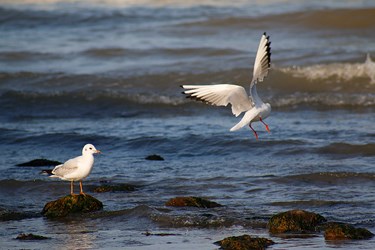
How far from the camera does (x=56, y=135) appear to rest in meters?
12.6

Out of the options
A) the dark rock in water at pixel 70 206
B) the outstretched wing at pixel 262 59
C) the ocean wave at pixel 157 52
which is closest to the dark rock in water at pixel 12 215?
the dark rock in water at pixel 70 206

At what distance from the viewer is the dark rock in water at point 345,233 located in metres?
6.80

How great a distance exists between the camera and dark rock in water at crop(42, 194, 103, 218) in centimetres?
801

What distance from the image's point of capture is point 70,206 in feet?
26.4

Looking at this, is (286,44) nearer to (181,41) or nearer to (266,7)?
(181,41)

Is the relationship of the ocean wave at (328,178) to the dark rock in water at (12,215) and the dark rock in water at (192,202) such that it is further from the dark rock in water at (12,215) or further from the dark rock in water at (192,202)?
the dark rock in water at (12,215)

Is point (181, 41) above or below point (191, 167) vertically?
above

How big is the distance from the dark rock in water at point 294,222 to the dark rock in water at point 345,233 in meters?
0.27

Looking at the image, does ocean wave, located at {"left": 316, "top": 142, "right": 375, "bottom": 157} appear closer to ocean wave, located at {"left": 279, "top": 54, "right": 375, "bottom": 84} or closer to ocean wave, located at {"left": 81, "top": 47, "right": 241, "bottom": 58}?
ocean wave, located at {"left": 279, "top": 54, "right": 375, "bottom": 84}

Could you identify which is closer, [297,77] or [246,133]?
[246,133]

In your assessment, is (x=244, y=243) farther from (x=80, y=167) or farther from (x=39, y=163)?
(x=39, y=163)

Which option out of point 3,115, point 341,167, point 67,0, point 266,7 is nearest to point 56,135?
point 3,115

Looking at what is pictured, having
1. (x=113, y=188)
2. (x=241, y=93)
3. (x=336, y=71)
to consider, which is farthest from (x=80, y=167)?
(x=336, y=71)

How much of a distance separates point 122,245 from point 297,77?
10029 millimetres
